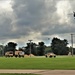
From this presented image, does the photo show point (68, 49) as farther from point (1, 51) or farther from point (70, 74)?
point (70, 74)

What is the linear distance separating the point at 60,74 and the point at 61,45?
163 m

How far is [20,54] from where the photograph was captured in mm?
116188

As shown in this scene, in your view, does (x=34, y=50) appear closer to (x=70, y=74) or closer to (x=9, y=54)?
(x=9, y=54)

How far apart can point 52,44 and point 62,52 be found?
2129cm

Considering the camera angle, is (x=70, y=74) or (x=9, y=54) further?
(x=9, y=54)

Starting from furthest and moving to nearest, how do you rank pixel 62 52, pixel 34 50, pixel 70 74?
pixel 34 50, pixel 62 52, pixel 70 74

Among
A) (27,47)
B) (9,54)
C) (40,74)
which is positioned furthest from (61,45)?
(40,74)

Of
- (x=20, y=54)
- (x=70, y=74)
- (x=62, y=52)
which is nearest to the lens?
(x=70, y=74)

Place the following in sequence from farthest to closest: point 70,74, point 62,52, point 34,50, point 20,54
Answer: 1. point 34,50
2. point 62,52
3. point 20,54
4. point 70,74

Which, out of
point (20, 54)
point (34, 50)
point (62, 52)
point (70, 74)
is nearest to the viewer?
point (70, 74)

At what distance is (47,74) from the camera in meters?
25.9

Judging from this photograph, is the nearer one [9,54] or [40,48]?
[9,54]

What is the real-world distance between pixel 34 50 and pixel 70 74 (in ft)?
542

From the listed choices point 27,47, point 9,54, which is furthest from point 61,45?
point 9,54
